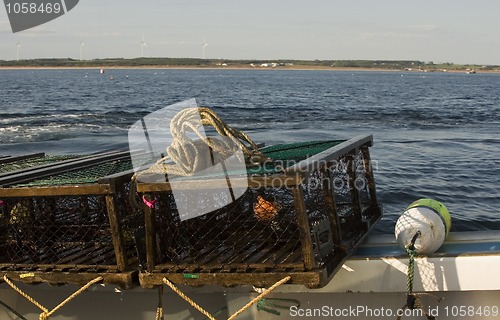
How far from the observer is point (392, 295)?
4574mm

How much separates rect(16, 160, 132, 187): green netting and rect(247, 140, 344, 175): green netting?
1.11 meters

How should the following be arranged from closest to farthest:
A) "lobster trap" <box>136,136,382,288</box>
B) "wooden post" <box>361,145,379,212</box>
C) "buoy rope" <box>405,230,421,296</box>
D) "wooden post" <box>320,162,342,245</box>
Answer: "lobster trap" <box>136,136,382,288</box>, "wooden post" <box>320,162,342,245</box>, "buoy rope" <box>405,230,421,296</box>, "wooden post" <box>361,145,379,212</box>

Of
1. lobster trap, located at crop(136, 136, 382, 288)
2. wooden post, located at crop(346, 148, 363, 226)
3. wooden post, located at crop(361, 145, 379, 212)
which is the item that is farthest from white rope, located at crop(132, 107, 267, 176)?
wooden post, located at crop(361, 145, 379, 212)

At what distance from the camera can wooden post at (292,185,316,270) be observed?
3.57m

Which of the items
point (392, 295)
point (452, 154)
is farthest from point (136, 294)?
point (452, 154)

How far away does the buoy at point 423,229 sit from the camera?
4441mm

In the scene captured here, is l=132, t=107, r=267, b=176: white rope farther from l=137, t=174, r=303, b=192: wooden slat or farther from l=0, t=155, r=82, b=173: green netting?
l=0, t=155, r=82, b=173: green netting

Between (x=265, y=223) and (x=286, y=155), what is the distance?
0.54 meters

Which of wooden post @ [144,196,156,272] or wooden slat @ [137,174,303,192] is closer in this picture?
wooden slat @ [137,174,303,192]

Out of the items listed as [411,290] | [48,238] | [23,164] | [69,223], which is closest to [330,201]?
[411,290]

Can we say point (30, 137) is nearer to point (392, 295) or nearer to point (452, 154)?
point (452, 154)

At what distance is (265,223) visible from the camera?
478cm

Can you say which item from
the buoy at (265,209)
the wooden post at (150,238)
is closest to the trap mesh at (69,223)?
the wooden post at (150,238)

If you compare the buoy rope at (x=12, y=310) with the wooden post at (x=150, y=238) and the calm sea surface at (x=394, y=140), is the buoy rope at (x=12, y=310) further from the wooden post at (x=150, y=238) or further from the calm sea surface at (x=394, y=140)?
the calm sea surface at (x=394, y=140)
